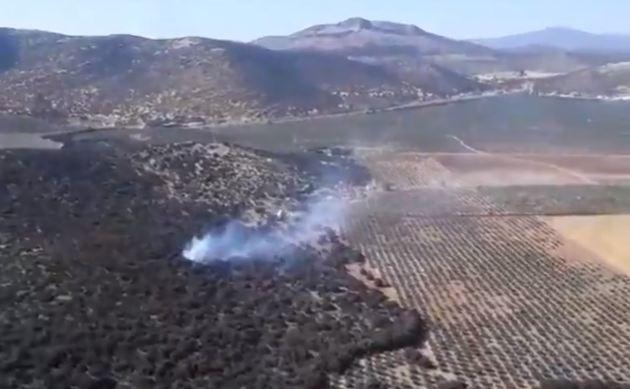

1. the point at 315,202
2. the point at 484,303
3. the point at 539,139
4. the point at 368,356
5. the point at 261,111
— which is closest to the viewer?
the point at 368,356

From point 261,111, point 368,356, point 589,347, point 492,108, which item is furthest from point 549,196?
point 492,108

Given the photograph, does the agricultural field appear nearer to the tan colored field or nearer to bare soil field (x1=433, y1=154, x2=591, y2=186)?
the tan colored field

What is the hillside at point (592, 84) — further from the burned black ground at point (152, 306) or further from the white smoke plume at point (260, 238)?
the burned black ground at point (152, 306)

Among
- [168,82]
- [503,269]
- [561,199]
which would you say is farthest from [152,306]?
[168,82]

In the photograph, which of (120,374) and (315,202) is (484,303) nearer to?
(120,374)

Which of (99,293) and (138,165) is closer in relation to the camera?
(99,293)

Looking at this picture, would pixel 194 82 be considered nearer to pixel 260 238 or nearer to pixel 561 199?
pixel 561 199

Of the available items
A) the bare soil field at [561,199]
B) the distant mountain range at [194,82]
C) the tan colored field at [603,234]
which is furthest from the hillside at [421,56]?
the tan colored field at [603,234]
